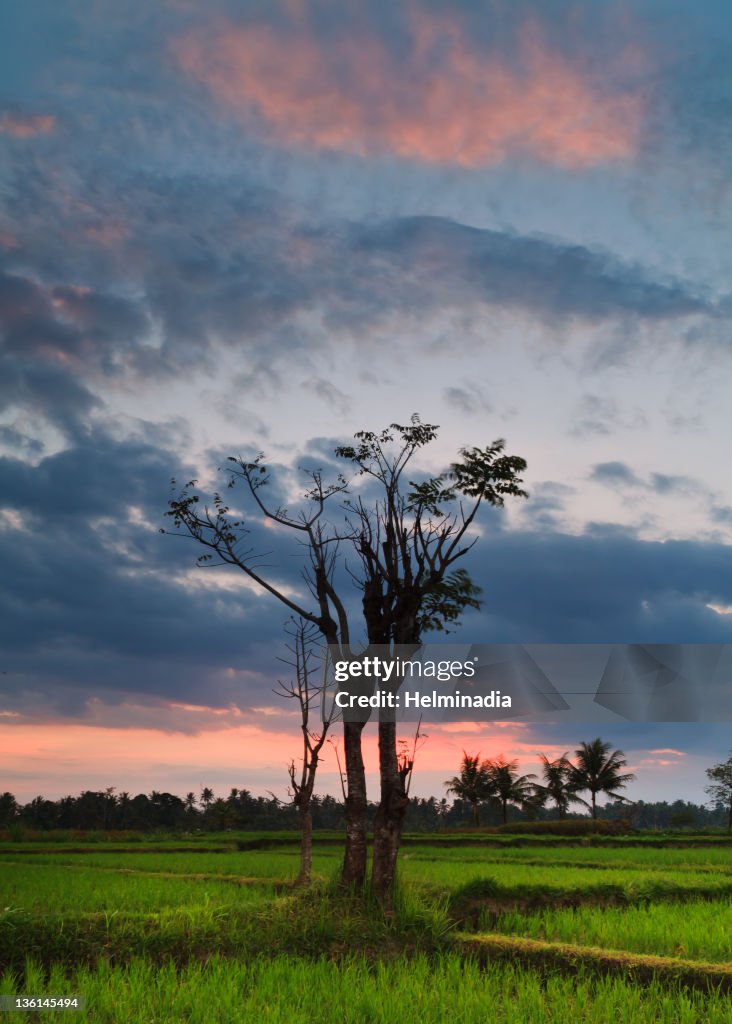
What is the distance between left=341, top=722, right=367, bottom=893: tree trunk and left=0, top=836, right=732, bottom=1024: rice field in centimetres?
46

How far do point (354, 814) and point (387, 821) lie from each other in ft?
1.74

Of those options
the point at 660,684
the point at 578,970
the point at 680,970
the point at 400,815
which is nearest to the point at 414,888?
the point at 400,815

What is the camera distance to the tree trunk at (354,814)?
13.0 m

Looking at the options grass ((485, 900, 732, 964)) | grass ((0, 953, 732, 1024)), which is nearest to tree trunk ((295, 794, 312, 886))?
grass ((485, 900, 732, 964))

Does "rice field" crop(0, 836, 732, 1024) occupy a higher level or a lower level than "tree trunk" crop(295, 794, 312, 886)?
lower

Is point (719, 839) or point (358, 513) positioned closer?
point (358, 513)

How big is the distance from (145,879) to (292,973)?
1024 cm

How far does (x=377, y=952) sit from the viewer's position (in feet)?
37.9

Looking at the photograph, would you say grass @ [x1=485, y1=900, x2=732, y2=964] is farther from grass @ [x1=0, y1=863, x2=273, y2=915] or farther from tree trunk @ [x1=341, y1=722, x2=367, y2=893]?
grass @ [x1=0, y1=863, x2=273, y2=915]

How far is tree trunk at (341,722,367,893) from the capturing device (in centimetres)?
1295

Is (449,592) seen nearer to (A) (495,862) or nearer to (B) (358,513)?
(B) (358,513)

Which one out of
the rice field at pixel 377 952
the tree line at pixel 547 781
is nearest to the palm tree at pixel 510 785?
the tree line at pixel 547 781

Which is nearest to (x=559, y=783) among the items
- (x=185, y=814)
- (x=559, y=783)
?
(x=559, y=783)

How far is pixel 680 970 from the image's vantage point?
9750 mm
